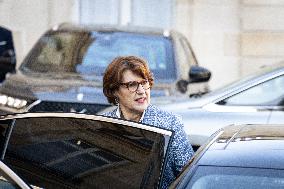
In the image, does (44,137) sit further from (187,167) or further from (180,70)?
(180,70)

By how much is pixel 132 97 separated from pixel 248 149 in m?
0.85

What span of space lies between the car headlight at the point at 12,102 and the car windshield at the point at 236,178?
4391mm

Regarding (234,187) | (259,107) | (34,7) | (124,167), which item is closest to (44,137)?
(124,167)

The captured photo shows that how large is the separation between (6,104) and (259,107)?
8.49 ft

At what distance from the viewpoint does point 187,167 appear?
417 cm

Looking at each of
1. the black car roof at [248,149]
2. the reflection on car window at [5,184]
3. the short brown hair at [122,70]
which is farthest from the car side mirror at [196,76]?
the reflection on car window at [5,184]

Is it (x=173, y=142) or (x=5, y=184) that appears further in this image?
(x=173, y=142)

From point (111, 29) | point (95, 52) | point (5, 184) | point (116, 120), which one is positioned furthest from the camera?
point (111, 29)

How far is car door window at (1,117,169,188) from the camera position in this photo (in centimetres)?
410

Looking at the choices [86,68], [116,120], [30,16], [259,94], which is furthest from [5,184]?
[30,16]

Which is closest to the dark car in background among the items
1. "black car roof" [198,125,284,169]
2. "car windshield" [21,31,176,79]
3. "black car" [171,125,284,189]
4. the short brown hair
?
"car windshield" [21,31,176,79]

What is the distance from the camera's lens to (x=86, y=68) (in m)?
9.20

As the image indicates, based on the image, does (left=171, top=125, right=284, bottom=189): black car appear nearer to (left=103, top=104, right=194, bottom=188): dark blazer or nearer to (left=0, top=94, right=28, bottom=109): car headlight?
(left=103, top=104, right=194, bottom=188): dark blazer

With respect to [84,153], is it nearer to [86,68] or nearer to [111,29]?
[86,68]
